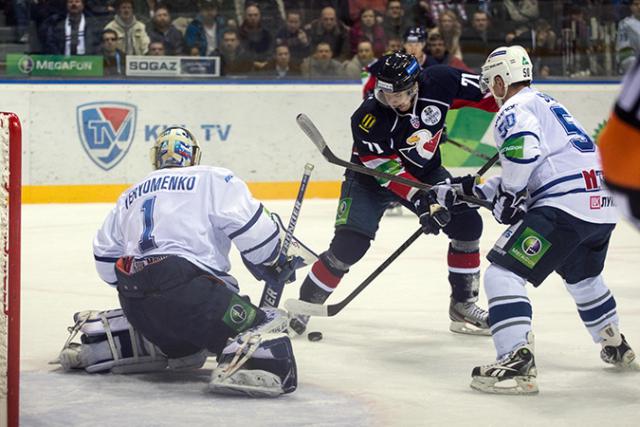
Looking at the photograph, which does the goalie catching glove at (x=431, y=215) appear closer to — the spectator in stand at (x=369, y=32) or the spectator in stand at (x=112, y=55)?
the spectator in stand at (x=112, y=55)

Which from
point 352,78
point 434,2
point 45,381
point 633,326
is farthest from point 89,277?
point 434,2

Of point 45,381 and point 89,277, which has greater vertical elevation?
point 45,381

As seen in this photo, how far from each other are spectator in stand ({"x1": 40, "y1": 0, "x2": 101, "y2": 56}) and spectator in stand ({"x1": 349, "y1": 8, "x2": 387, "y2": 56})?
1.84m

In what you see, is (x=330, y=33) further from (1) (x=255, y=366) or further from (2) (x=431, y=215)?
(1) (x=255, y=366)

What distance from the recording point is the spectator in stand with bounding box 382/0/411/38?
896cm

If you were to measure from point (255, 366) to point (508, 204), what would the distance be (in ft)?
2.66

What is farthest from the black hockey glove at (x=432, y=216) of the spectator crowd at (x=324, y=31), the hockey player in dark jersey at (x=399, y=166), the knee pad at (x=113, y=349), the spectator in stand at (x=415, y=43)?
the spectator crowd at (x=324, y=31)

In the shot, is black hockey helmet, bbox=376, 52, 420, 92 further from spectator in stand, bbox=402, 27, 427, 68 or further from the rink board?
the rink board

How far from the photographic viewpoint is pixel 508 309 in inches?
132

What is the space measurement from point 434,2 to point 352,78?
97 centimetres

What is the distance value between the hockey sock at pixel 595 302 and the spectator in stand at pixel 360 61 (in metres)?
5.14

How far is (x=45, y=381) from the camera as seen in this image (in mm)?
3510

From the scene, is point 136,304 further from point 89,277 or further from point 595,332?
point 89,277

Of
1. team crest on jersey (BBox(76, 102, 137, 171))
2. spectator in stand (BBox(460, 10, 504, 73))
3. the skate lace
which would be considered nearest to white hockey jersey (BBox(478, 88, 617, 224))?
the skate lace
